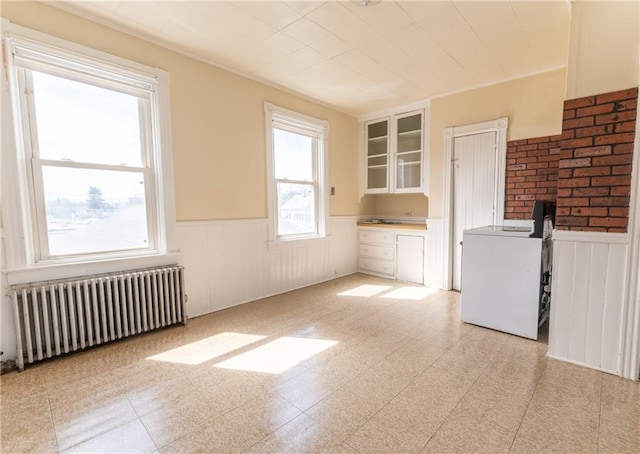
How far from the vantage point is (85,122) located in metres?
2.47

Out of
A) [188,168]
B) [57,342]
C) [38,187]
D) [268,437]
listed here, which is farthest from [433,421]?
[38,187]

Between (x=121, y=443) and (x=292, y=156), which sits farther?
(x=292, y=156)

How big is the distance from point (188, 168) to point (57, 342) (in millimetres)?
1842

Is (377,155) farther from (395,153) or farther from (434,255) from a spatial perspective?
(434,255)

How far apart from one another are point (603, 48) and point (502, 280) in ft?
6.37

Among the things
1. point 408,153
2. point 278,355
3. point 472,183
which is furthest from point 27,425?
point 408,153

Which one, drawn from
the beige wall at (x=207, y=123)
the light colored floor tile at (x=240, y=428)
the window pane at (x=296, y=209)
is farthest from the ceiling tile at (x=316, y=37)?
the light colored floor tile at (x=240, y=428)

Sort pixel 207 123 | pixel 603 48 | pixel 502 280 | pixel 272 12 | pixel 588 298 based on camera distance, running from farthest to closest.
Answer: pixel 207 123 → pixel 502 280 → pixel 272 12 → pixel 588 298 → pixel 603 48

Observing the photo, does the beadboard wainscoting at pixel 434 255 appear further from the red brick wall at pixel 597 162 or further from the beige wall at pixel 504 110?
the red brick wall at pixel 597 162

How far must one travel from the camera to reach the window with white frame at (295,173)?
3.85 m

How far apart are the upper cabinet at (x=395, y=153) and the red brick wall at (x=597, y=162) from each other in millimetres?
2181

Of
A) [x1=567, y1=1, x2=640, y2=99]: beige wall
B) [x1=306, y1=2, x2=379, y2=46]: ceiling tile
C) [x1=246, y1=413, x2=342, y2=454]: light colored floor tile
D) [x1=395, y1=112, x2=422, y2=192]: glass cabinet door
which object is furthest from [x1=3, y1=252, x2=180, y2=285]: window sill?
[x1=567, y1=1, x2=640, y2=99]: beige wall

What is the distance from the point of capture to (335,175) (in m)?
4.74

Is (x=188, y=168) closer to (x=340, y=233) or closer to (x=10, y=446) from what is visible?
(x=10, y=446)
